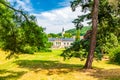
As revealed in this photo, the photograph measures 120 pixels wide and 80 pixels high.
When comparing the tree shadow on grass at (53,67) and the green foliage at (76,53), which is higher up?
the green foliage at (76,53)

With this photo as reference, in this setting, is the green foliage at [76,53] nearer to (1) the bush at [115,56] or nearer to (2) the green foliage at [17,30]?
(2) the green foliage at [17,30]

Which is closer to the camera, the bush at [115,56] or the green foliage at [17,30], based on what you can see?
the green foliage at [17,30]

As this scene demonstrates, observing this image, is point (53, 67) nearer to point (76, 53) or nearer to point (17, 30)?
point (76, 53)

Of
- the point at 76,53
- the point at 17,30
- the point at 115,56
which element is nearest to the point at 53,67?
the point at 76,53

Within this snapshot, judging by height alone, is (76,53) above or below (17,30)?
below

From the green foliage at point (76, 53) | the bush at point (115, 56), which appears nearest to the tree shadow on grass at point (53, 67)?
the green foliage at point (76, 53)

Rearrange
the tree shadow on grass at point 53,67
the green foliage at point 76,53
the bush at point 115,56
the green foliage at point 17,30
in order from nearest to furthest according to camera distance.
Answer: the green foliage at point 17,30
the tree shadow on grass at point 53,67
the green foliage at point 76,53
the bush at point 115,56

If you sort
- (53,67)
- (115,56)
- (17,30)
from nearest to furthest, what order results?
(17,30)
(53,67)
(115,56)

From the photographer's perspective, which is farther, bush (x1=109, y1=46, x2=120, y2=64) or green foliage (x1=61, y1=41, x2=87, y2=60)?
bush (x1=109, y1=46, x2=120, y2=64)

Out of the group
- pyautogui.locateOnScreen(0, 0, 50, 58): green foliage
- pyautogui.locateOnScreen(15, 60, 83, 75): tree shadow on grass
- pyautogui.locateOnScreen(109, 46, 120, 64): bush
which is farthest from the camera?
pyautogui.locateOnScreen(109, 46, 120, 64): bush

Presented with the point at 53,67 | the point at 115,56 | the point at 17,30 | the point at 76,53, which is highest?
→ the point at 17,30

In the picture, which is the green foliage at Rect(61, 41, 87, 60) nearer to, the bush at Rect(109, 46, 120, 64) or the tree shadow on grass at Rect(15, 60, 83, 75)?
the tree shadow on grass at Rect(15, 60, 83, 75)

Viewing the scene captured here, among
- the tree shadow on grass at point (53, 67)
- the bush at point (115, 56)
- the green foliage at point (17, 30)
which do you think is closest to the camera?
the green foliage at point (17, 30)

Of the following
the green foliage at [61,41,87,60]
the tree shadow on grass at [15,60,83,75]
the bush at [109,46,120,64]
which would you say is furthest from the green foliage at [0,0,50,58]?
the bush at [109,46,120,64]
